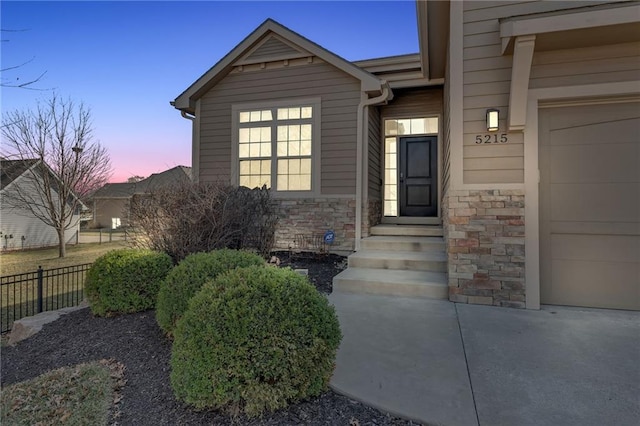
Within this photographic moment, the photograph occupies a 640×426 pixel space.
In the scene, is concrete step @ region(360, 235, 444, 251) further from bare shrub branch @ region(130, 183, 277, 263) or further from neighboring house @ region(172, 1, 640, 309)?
bare shrub branch @ region(130, 183, 277, 263)

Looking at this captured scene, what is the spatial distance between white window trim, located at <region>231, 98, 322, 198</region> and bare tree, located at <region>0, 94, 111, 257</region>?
778cm

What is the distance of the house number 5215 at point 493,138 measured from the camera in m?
3.68

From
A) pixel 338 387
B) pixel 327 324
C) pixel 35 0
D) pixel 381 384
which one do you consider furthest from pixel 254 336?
pixel 35 0

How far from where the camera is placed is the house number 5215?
3.68 meters

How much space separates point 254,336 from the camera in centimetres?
178

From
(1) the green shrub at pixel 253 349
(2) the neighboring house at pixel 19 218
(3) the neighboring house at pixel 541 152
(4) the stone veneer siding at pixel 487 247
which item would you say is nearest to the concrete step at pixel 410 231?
(3) the neighboring house at pixel 541 152

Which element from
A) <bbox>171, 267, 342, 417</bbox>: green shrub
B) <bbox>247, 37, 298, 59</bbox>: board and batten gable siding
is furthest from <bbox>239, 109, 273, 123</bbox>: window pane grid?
<bbox>171, 267, 342, 417</bbox>: green shrub

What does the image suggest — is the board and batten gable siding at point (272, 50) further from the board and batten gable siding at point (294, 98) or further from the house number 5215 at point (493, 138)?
the house number 5215 at point (493, 138)

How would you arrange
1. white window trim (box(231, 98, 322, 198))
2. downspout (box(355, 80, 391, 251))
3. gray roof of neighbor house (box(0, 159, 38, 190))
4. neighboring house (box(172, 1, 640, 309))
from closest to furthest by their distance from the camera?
1. neighboring house (box(172, 1, 640, 309))
2. downspout (box(355, 80, 391, 251))
3. white window trim (box(231, 98, 322, 198))
4. gray roof of neighbor house (box(0, 159, 38, 190))

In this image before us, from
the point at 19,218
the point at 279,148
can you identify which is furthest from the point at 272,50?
the point at 19,218

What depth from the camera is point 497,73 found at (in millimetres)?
3732

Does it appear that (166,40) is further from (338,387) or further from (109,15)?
(338,387)

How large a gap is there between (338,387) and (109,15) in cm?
656

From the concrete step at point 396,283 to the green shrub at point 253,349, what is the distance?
95.1 inches
